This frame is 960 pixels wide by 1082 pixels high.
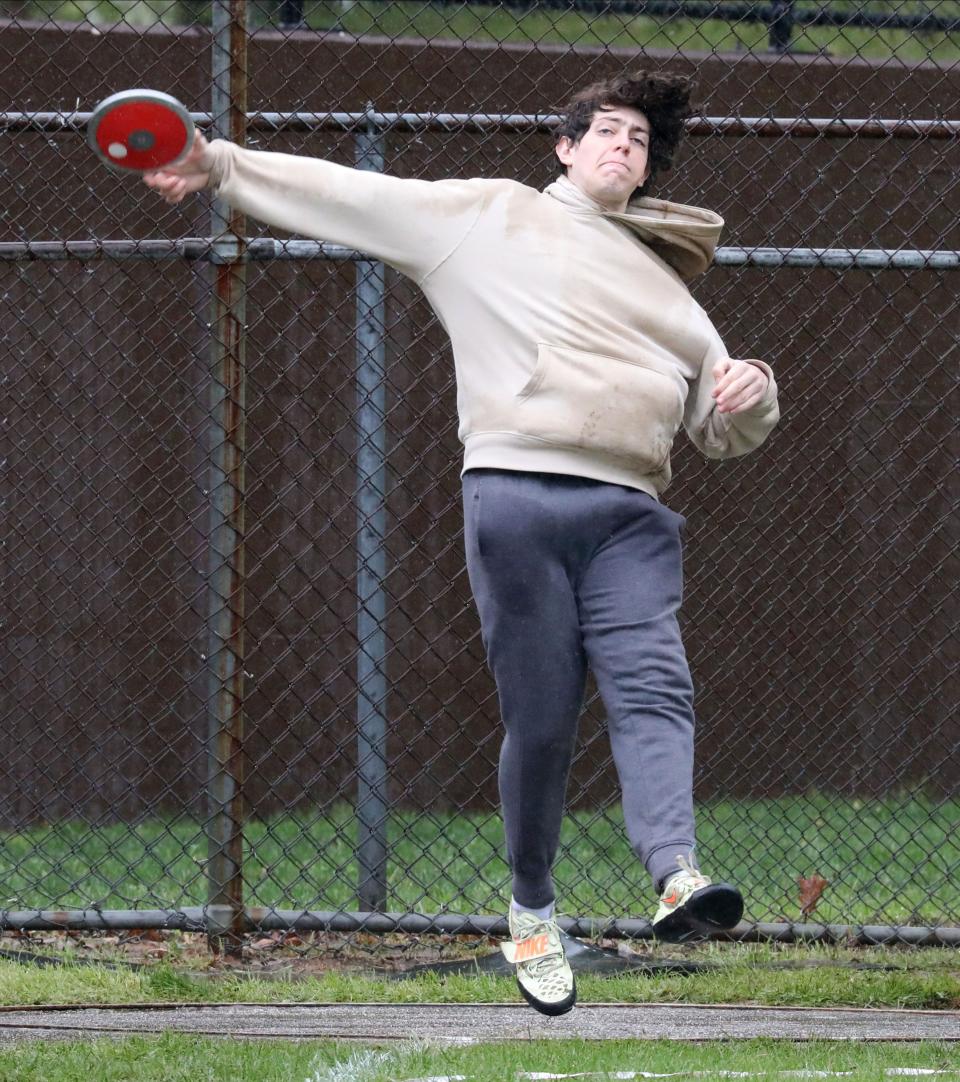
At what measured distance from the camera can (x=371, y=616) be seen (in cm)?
475

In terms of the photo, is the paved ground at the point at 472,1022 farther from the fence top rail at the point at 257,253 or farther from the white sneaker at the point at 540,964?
the fence top rail at the point at 257,253

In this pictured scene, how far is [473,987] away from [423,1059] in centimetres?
76

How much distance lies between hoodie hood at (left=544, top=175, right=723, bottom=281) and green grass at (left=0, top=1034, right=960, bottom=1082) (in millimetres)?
1940

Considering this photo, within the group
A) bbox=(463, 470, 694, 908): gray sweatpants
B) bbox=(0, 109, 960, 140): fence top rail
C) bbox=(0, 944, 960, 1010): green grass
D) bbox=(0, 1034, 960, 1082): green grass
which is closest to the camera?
bbox=(463, 470, 694, 908): gray sweatpants

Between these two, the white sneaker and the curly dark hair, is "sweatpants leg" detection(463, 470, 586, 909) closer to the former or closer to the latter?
the white sneaker

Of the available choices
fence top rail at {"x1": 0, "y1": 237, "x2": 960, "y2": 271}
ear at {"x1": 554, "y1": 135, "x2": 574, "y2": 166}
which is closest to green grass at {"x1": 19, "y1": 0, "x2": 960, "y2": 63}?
fence top rail at {"x1": 0, "y1": 237, "x2": 960, "y2": 271}

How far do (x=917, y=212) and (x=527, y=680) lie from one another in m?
5.04

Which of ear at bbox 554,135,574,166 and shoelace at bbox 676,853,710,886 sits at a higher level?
ear at bbox 554,135,574,166

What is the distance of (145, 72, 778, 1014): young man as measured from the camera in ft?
10.0

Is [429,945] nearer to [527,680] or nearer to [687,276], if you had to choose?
[527,680]

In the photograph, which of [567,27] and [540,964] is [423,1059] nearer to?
[540,964]

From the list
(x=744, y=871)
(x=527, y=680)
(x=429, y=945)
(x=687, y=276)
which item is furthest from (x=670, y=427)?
(x=744, y=871)

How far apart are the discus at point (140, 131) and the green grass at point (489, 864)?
8.63 ft

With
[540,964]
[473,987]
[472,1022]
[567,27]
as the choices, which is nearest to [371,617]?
[473,987]
